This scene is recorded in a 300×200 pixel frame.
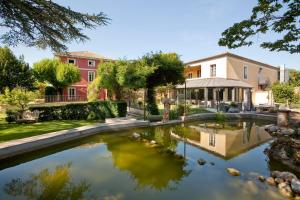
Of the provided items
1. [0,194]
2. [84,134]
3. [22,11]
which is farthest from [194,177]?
[22,11]

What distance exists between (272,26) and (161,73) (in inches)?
459

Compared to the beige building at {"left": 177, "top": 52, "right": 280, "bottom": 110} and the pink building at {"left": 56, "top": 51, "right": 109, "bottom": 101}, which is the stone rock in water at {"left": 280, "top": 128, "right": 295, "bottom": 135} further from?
the pink building at {"left": 56, "top": 51, "right": 109, "bottom": 101}

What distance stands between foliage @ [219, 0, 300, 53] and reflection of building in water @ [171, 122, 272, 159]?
14.9 feet

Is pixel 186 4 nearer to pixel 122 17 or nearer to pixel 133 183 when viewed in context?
pixel 122 17

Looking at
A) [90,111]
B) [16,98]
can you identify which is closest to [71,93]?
[90,111]

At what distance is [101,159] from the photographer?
7.72 m

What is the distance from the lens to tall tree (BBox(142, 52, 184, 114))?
57.8 feet

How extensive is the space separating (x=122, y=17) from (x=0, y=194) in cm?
1167

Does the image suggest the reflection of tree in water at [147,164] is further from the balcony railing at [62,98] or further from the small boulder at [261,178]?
the balcony railing at [62,98]

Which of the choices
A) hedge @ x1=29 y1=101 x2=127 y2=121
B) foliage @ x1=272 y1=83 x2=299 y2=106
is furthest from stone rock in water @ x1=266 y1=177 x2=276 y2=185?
foliage @ x1=272 y1=83 x2=299 y2=106

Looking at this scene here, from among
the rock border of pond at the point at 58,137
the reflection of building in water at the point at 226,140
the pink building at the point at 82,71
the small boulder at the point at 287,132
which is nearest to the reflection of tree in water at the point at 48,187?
the rock border of pond at the point at 58,137

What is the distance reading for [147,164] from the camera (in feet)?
23.6

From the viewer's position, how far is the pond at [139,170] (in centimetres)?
518

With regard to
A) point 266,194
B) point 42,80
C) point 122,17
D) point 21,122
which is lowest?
point 266,194
